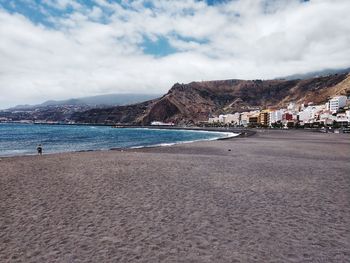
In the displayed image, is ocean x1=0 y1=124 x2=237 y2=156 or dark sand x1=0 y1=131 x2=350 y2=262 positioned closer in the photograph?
dark sand x1=0 y1=131 x2=350 y2=262

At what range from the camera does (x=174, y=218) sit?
11.6 m

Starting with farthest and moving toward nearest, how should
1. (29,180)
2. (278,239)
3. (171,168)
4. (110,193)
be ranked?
1. (171,168)
2. (29,180)
3. (110,193)
4. (278,239)

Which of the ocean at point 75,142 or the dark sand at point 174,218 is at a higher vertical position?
the dark sand at point 174,218

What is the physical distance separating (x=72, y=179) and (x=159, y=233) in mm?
11814

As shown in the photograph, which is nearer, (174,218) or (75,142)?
(174,218)

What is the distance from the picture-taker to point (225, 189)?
16922 mm

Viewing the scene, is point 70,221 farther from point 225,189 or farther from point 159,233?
point 225,189

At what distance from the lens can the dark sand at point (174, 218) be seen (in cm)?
839

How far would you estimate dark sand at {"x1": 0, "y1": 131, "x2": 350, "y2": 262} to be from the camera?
330 inches

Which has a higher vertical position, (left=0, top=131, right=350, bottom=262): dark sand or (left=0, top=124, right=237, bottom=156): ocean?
(left=0, top=131, right=350, bottom=262): dark sand

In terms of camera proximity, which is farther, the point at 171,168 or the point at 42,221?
the point at 171,168

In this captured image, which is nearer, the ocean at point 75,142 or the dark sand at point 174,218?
the dark sand at point 174,218

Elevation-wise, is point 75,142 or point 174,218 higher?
point 174,218

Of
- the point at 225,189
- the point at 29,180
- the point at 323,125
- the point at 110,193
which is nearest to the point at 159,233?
the point at 110,193
